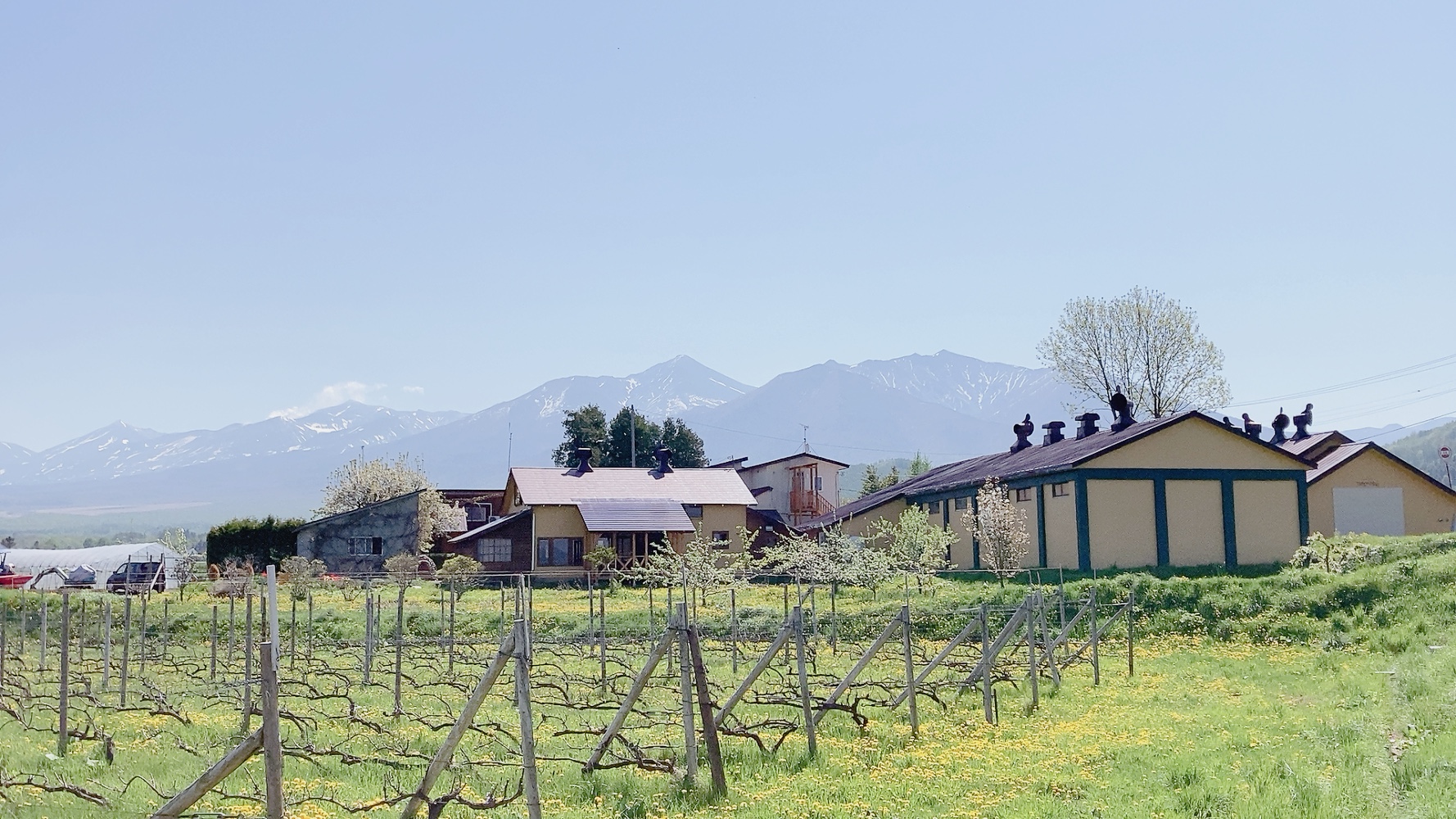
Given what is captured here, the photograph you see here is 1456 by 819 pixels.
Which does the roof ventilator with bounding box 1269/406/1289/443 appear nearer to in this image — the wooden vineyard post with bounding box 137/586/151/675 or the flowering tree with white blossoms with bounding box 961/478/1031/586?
the flowering tree with white blossoms with bounding box 961/478/1031/586

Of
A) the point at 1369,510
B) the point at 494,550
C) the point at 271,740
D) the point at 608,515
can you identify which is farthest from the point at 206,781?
the point at 1369,510

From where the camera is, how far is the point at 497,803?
11.3m

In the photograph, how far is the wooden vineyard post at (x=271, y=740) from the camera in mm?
9227

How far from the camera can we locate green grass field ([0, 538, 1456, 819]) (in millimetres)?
12539

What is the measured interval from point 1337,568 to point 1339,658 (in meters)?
10.3

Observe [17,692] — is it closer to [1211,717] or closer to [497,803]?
[497,803]

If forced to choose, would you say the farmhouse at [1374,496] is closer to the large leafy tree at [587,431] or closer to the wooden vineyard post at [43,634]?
the wooden vineyard post at [43,634]

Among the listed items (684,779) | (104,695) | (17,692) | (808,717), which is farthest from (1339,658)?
(17,692)

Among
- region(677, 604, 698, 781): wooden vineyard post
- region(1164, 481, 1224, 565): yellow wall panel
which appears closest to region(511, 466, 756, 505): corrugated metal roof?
region(1164, 481, 1224, 565): yellow wall panel

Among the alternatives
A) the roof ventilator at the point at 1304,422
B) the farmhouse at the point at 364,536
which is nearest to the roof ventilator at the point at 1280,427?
the roof ventilator at the point at 1304,422

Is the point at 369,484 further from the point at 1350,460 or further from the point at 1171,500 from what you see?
the point at 1350,460

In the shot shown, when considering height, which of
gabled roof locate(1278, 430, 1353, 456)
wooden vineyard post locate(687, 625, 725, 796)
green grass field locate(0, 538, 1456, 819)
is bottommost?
green grass field locate(0, 538, 1456, 819)

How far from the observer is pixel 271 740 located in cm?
933

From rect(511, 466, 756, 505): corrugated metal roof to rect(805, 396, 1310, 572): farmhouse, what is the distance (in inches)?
825
